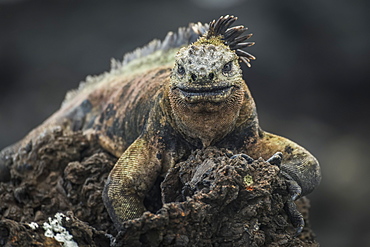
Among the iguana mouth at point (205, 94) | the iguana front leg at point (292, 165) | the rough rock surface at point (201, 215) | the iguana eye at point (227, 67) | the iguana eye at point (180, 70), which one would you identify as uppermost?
the iguana eye at point (227, 67)

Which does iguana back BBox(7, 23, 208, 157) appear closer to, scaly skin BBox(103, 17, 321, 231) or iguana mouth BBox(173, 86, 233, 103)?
scaly skin BBox(103, 17, 321, 231)

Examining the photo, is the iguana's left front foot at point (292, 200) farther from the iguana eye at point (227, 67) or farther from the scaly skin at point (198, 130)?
the iguana eye at point (227, 67)

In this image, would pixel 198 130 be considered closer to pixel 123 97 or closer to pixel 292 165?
pixel 292 165

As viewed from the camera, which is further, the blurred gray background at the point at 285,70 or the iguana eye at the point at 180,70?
the blurred gray background at the point at 285,70

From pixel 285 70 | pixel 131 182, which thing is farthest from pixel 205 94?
pixel 285 70

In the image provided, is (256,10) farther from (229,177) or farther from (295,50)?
(229,177)

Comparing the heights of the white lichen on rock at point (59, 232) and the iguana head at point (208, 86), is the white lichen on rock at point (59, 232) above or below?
below

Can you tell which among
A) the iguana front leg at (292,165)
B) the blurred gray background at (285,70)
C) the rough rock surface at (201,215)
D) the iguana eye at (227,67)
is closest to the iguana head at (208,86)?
the iguana eye at (227,67)
